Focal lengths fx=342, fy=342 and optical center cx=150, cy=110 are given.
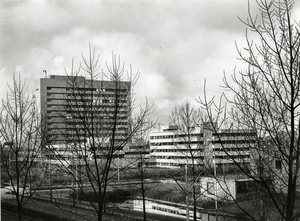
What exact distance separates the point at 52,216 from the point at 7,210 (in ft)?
15.7

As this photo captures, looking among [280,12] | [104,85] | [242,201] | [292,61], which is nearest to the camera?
[292,61]

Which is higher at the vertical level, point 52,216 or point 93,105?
point 93,105

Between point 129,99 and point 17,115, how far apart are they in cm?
426

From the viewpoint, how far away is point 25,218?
56.0 feet

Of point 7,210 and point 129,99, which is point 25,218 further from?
point 129,99

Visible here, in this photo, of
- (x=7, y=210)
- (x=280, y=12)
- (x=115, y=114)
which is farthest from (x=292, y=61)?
(x=7, y=210)

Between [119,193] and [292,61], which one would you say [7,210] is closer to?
[119,193]

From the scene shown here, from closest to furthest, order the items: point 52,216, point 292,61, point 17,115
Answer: point 292,61
point 17,115
point 52,216

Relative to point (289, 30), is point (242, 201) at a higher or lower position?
lower

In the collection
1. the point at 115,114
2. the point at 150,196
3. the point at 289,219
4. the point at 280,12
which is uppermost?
the point at 280,12

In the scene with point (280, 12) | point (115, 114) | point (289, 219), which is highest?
point (280, 12)

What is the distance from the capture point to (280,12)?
4.96 meters

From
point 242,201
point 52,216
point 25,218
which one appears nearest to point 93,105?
point 52,216

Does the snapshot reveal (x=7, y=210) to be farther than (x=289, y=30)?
Yes
